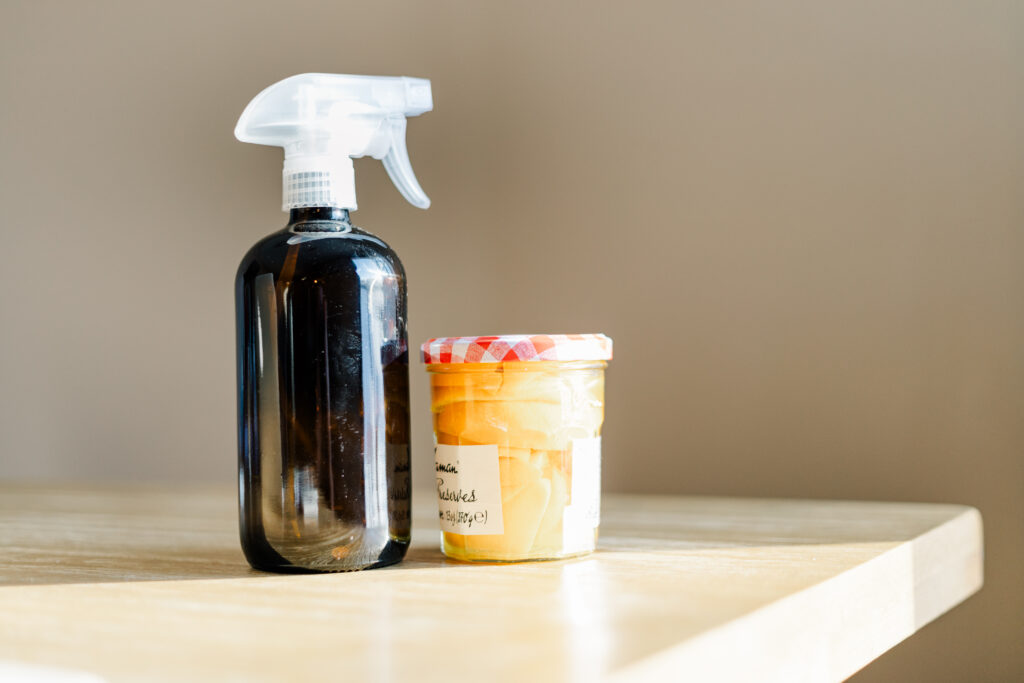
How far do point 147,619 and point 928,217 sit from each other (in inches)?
28.2

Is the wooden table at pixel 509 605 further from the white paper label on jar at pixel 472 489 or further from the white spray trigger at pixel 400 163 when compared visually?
the white spray trigger at pixel 400 163

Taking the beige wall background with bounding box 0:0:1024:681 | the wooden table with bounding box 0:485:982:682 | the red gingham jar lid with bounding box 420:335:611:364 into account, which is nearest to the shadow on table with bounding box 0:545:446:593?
the wooden table with bounding box 0:485:982:682

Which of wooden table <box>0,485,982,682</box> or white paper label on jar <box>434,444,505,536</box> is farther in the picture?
white paper label on jar <box>434,444,505,536</box>

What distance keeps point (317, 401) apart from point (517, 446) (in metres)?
0.11

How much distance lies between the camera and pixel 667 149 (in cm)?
101

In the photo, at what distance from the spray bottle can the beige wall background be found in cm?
50

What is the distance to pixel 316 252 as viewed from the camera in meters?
0.53

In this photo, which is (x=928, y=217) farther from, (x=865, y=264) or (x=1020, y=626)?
(x=1020, y=626)

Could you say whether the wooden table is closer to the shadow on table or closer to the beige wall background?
the shadow on table

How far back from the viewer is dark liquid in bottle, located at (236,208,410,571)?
52 cm

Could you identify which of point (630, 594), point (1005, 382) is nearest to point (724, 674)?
point (630, 594)

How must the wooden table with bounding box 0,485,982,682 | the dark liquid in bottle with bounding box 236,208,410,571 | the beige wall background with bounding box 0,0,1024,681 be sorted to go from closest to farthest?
the wooden table with bounding box 0,485,982,682 < the dark liquid in bottle with bounding box 236,208,410,571 < the beige wall background with bounding box 0,0,1024,681

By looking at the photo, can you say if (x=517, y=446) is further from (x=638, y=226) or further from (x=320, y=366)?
(x=638, y=226)

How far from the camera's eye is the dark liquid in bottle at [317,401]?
523 mm
